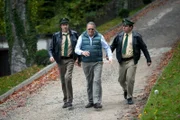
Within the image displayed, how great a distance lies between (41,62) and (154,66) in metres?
7.41

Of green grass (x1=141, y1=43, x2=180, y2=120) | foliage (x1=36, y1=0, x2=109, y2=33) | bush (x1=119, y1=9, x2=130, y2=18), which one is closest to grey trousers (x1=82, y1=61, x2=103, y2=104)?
green grass (x1=141, y1=43, x2=180, y2=120)

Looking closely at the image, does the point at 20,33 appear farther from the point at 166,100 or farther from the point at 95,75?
the point at 166,100

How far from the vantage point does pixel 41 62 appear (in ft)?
65.7

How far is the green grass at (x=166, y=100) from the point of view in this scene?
7.89 m

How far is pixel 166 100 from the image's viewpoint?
8750mm

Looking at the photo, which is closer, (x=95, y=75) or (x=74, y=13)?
(x=95, y=75)

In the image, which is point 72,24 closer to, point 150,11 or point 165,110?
point 150,11

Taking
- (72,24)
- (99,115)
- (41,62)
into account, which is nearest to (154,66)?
(99,115)

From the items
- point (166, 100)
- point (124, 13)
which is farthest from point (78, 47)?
point (124, 13)

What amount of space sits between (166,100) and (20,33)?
1172 cm

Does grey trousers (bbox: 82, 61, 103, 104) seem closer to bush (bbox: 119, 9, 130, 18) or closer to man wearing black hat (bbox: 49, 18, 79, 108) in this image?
man wearing black hat (bbox: 49, 18, 79, 108)

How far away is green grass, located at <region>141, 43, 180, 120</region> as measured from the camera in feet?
25.9

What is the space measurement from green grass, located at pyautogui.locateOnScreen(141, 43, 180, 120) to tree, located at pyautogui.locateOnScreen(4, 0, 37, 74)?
921 centimetres

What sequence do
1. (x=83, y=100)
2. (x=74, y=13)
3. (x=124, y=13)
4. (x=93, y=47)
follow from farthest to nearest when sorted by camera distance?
(x=74, y=13) < (x=124, y=13) < (x=83, y=100) < (x=93, y=47)
